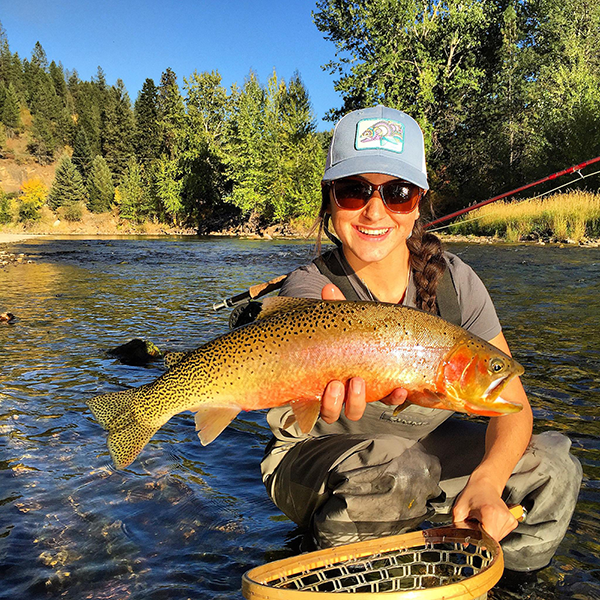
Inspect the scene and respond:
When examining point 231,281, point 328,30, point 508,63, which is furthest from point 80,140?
point 231,281

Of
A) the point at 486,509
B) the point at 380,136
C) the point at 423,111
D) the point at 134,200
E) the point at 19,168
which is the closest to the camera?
the point at 486,509

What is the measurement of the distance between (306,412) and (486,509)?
78 cm

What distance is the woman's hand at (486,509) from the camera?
2031mm

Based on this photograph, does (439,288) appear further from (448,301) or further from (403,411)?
(403,411)

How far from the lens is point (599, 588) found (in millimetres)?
2426

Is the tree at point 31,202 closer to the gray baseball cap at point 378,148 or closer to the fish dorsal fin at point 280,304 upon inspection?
the gray baseball cap at point 378,148

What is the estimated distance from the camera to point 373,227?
8.93ft

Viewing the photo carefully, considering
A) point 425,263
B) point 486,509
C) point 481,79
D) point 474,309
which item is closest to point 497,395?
point 486,509

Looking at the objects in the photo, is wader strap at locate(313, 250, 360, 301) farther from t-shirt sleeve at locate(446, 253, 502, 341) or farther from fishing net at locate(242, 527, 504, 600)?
fishing net at locate(242, 527, 504, 600)

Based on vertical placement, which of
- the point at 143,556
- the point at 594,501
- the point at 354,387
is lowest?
the point at 143,556

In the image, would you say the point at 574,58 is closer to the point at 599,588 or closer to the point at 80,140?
the point at 599,588

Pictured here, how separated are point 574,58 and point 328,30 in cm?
1684

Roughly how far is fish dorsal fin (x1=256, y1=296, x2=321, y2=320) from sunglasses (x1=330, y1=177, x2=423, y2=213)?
0.63 meters

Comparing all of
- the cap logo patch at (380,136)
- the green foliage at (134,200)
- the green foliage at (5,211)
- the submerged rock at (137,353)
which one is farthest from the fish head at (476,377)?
the green foliage at (5,211)
